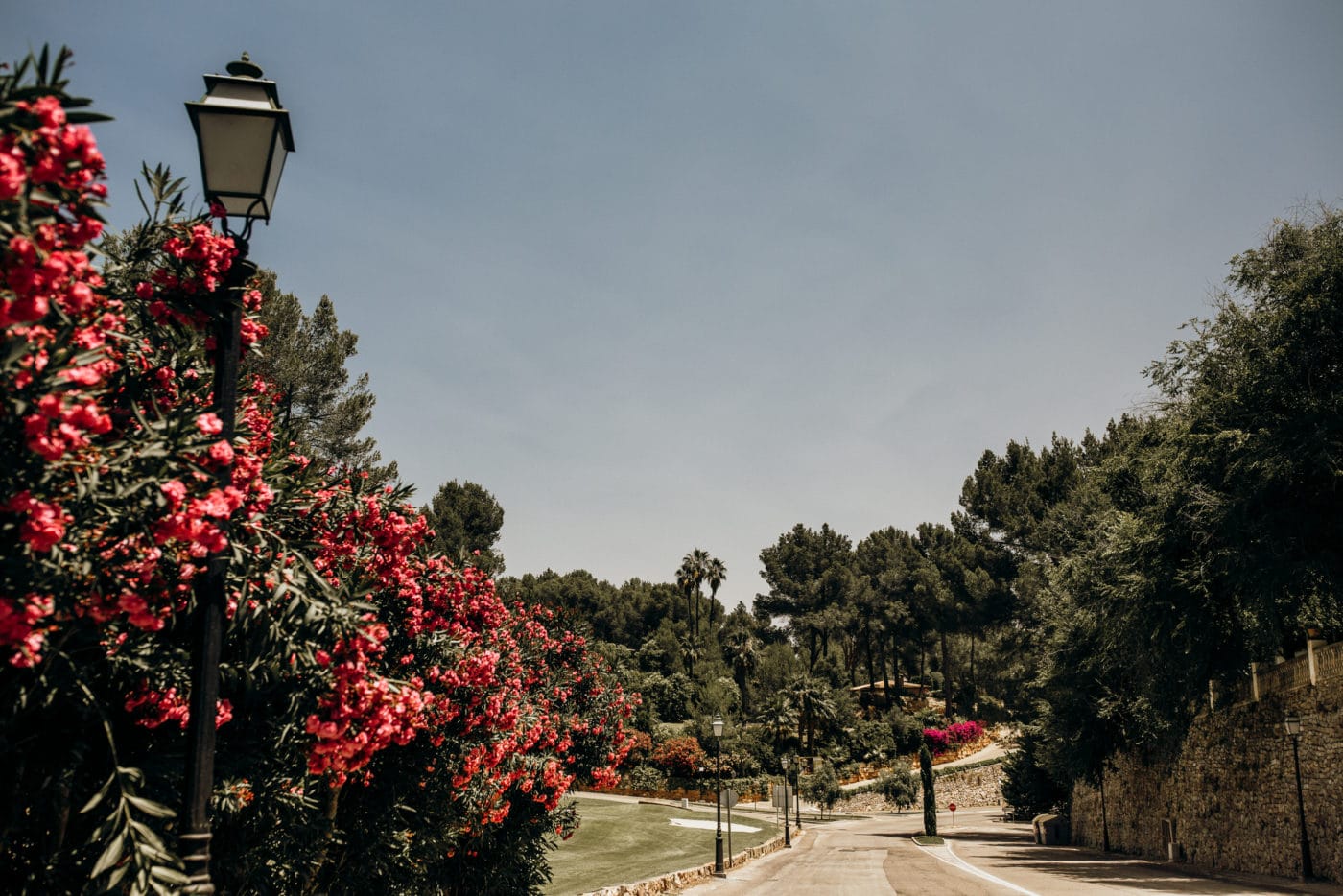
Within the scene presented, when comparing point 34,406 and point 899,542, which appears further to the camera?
point 899,542

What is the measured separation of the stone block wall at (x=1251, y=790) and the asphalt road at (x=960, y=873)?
1410 mm

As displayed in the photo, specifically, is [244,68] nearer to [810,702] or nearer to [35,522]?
[35,522]

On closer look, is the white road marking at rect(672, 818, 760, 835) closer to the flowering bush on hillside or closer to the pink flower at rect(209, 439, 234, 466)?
the flowering bush on hillside

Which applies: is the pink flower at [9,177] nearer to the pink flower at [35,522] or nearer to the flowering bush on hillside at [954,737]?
the pink flower at [35,522]

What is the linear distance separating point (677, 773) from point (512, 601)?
50417 mm

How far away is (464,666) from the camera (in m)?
10.1

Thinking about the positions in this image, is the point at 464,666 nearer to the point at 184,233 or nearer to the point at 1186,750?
the point at 184,233

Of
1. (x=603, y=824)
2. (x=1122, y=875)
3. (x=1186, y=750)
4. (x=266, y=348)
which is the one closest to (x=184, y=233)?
(x=266, y=348)

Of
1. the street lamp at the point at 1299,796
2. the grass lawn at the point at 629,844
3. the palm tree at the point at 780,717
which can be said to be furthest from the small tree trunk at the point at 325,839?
the palm tree at the point at 780,717

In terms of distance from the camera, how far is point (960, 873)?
27.6 m

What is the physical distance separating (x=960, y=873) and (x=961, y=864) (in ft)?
12.8

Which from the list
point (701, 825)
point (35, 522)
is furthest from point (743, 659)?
point (35, 522)

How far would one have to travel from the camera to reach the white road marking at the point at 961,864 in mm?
22656

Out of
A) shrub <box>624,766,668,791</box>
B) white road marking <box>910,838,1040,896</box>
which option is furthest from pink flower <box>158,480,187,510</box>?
shrub <box>624,766,668,791</box>
